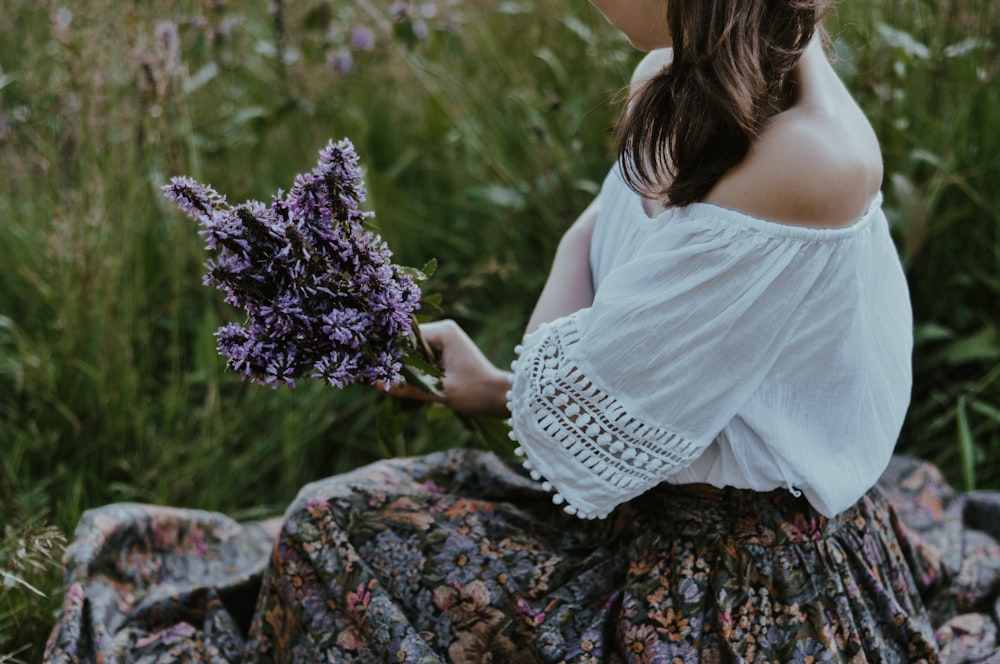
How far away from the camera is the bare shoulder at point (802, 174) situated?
115cm

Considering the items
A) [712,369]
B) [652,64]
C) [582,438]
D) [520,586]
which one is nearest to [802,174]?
[712,369]

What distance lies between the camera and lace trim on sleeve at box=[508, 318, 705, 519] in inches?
48.7

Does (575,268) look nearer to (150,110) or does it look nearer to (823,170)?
(823,170)

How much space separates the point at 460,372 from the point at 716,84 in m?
0.52

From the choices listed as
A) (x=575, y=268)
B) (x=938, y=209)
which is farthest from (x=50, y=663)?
(x=938, y=209)

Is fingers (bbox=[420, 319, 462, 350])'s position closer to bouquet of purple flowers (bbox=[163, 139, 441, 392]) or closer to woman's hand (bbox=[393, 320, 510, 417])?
woman's hand (bbox=[393, 320, 510, 417])

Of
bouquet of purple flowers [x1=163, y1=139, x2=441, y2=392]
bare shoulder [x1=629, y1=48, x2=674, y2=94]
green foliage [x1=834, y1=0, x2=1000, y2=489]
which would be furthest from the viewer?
green foliage [x1=834, y1=0, x2=1000, y2=489]

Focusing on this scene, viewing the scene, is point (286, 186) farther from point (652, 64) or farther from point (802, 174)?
point (802, 174)

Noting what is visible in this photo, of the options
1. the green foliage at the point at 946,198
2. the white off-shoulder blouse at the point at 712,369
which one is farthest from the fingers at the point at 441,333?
the green foliage at the point at 946,198

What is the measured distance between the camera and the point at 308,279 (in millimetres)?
1047

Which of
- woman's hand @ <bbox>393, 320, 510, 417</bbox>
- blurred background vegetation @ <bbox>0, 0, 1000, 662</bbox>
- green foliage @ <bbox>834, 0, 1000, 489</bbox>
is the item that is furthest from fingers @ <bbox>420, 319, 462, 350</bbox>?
green foliage @ <bbox>834, 0, 1000, 489</bbox>

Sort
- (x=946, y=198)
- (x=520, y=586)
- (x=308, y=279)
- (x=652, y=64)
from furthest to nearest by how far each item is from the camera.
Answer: (x=946, y=198) < (x=652, y=64) < (x=520, y=586) < (x=308, y=279)

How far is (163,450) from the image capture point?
207 centimetres

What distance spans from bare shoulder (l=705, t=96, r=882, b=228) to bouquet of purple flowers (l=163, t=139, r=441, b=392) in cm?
38
